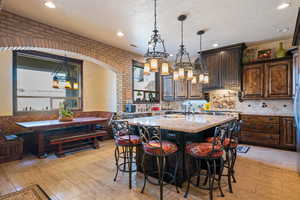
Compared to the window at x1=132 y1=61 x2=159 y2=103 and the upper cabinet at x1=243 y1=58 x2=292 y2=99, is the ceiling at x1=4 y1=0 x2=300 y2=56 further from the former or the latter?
the window at x1=132 y1=61 x2=159 y2=103

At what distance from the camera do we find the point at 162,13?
2.82 meters

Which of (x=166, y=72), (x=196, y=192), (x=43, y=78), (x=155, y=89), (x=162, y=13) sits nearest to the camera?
(x=196, y=192)

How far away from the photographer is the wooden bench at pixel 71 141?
11.5ft

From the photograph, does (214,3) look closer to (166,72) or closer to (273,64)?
(166,72)

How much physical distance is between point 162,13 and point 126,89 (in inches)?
105

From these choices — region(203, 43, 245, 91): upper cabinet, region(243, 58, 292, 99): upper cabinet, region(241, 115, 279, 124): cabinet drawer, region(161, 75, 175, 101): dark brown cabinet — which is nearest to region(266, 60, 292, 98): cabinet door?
region(243, 58, 292, 99): upper cabinet

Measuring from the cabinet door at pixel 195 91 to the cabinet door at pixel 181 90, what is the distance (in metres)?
0.19

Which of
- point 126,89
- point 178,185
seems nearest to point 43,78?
point 126,89

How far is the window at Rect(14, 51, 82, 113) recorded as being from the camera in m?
4.09

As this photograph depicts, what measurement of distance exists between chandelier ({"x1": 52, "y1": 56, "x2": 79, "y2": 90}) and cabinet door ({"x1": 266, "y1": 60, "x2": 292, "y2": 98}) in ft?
17.8

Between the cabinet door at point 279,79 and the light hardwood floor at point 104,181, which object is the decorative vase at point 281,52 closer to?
the cabinet door at point 279,79

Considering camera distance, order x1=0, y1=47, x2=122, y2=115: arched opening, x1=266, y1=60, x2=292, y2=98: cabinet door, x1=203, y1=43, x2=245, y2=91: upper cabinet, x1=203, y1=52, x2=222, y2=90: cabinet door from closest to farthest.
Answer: x1=266, y1=60, x2=292, y2=98: cabinet door
x1=203, y1=43, x2=245, y2=91: upper cabinet
x1=203, y1=52, x2=222, y2=90: cabinet door
x1=0, y1=47, x2=122, y2=115: arched opening

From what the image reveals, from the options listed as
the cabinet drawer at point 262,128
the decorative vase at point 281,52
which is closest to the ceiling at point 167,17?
the decorative vase at point 281,52

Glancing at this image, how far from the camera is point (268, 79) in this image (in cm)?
408
